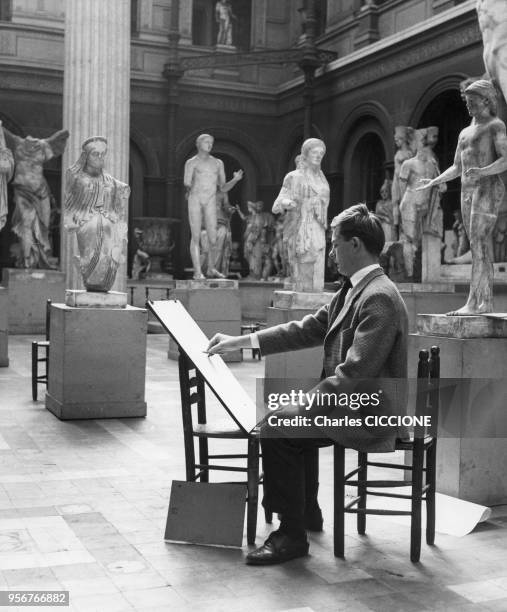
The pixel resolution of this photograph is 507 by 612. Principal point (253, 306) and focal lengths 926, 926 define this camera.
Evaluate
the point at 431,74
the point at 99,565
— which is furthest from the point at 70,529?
the point at 431,74

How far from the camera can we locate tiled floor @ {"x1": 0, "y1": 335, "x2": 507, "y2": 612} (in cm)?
373

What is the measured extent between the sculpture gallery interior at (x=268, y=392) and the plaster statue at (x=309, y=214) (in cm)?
2

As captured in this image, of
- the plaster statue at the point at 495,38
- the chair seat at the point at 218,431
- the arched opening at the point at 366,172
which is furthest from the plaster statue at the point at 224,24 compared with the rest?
the chair seat at the point at 218,431

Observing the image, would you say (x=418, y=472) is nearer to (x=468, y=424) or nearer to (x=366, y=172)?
(x=468, y=424)

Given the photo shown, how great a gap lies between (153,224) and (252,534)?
19.3 m

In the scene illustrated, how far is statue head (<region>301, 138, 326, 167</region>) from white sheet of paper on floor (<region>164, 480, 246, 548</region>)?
6409 mm

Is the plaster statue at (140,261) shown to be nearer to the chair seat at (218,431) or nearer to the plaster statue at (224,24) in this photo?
the plaster statue at (224,24)

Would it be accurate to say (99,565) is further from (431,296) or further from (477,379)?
(431,296)

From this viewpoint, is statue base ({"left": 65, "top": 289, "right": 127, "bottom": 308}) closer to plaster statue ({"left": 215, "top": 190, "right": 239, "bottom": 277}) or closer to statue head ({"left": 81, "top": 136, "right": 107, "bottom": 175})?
statue head ({"left": 81, "top": 136, "right": 107, "bottom": 175})

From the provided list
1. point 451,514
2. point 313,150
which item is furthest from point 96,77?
point 451,514

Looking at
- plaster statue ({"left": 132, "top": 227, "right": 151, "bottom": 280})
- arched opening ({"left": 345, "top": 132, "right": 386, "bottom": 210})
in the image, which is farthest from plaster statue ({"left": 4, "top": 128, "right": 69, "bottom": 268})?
arched opening ({"left": 345, "top": 132, "right": 386, "bottom": 210})

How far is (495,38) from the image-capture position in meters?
8.30

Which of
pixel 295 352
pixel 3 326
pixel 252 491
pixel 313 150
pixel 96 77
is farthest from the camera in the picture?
pixel 96 77

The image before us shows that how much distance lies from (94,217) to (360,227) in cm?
448
